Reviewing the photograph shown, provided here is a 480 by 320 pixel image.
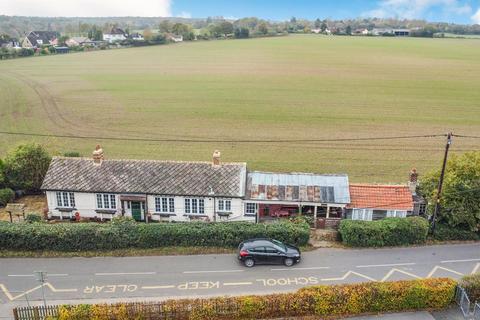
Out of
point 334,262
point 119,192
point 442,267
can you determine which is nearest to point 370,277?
point 334,262

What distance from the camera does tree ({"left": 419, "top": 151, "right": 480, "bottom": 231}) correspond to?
3128 centimetres

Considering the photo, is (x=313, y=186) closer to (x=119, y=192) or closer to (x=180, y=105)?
(x=119, y=192)

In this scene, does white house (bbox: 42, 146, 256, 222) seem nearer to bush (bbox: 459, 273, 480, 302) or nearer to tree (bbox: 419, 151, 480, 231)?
tree (bbox: 419, 151, 480, 231)

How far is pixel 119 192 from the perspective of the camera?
111 feet

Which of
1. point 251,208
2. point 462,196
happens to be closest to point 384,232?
point 462,196

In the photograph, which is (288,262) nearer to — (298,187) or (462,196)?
(298,187)

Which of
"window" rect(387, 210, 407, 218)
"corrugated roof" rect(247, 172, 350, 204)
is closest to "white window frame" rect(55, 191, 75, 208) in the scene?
"corrugated roof" rect(247, 172, 350, 204)

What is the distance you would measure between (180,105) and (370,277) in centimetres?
5311

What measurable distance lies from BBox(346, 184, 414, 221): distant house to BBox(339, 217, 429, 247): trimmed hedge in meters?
2.49

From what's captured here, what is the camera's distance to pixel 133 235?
29.4 meters

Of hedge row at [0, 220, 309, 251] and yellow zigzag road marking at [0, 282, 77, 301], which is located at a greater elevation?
hedge row at [0, 220, 309, 251]

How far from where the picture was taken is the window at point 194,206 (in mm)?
33656

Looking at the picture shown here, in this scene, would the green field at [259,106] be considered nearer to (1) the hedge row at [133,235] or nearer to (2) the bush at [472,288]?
(1) the hedge row at [133,235]

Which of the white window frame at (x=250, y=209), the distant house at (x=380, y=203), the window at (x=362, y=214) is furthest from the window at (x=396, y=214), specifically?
the white window frame at (x=250, y=209)
